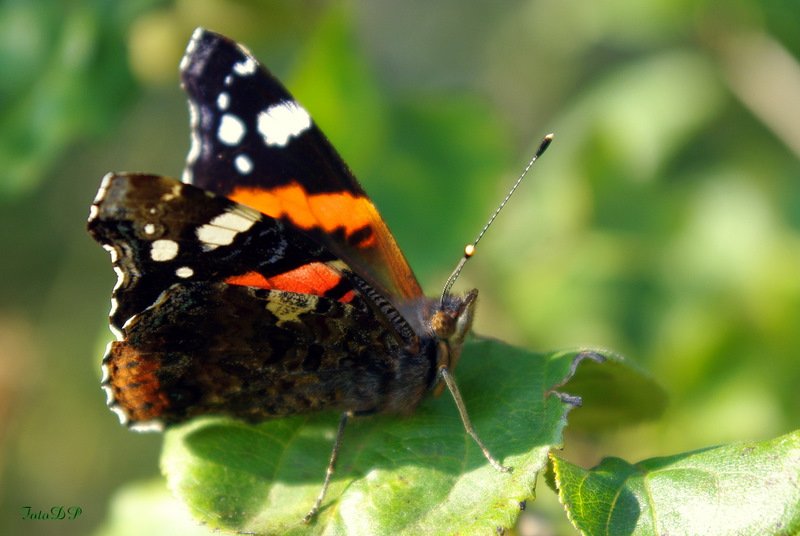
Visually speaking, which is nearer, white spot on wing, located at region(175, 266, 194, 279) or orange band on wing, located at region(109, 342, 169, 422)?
white spot on wing, located at region(175, 266, 194, 279)

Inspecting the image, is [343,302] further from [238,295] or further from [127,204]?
[127,204]

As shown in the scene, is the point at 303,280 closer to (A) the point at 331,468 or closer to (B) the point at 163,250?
(B) the point at 163,250

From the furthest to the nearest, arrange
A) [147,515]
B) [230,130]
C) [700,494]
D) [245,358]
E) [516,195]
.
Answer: [516,195] < [147,515] < [230,130] < [245,358] < [700,494]

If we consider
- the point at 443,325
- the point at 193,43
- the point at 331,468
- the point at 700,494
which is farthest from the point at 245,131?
the point at 700,494

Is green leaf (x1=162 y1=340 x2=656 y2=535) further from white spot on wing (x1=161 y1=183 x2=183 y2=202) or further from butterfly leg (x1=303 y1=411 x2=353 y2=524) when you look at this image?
white spot on wing (x1=161 y1=183 x2=183 y2=202)

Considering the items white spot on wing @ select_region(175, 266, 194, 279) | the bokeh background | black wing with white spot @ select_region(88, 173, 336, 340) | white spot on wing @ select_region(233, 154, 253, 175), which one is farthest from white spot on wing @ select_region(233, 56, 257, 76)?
the bokeh background
